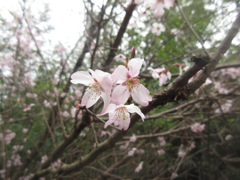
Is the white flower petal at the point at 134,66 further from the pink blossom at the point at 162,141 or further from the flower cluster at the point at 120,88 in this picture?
the pink blossom at the point at 162,141


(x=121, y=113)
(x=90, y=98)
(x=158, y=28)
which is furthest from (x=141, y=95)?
(x=158, y=28)

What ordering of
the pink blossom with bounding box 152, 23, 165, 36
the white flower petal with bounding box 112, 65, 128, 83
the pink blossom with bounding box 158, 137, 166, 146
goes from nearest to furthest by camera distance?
the white flower petal with bounding box 112, 65, 128, 83, the pink blossom with bounding box 152, 23, 165, 36, the pink blossom with bounding box 158, 137, 166, 146

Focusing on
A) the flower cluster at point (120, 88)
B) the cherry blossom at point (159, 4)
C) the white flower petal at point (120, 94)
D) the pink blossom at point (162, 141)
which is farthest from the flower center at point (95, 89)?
the pink blossom at point (162, 141)

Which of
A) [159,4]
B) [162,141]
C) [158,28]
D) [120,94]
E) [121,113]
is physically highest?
[158,28]

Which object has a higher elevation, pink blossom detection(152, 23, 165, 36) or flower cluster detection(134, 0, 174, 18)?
pink blossom detection(152, 23, 165, 36)

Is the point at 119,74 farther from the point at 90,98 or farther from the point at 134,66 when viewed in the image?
the point at 90,98

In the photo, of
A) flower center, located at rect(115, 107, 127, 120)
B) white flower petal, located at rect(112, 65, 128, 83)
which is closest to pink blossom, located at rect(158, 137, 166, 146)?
flower center, located at rect(115, 107, 127, 120)

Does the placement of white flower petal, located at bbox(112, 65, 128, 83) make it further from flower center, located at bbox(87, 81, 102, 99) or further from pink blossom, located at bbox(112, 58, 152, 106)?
flower center, located at bbox(87, 81, 102, 99)

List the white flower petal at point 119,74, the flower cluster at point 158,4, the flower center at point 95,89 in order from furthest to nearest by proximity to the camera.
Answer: the flower cluster at point 158,4 < the flower center at point 95,89 < the white flower petal at point 119,74

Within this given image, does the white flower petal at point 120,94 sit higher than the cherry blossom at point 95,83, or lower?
lower
